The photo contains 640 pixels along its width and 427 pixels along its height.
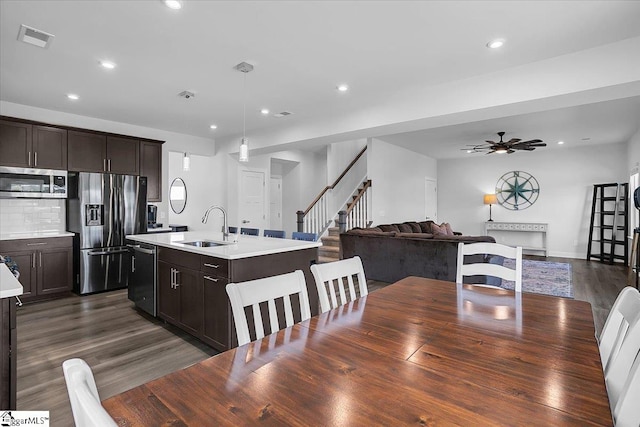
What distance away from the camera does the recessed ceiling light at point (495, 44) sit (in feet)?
9.14

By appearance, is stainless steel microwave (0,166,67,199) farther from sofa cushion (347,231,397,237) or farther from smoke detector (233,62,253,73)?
sofa cushion (347,231,397,237)

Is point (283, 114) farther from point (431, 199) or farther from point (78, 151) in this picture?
point (431, 199)

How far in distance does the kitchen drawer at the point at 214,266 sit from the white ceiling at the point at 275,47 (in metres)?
1.82

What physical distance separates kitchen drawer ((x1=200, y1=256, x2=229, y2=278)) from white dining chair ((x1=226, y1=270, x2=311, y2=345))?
124cm

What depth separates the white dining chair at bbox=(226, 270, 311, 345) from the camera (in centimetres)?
131

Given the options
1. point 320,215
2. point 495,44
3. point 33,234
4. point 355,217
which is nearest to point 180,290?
point 33,234

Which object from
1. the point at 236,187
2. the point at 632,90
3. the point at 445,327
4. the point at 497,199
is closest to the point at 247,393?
the point at 445,327

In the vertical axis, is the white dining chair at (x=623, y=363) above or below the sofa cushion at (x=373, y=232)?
below

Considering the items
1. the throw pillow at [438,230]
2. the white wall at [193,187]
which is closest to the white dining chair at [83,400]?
the throw pillow at [438,230]

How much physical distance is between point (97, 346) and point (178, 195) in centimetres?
536

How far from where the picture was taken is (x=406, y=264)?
5.07m

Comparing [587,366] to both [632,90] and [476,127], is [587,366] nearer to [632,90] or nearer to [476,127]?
[632,90]

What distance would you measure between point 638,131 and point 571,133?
3.27 feet

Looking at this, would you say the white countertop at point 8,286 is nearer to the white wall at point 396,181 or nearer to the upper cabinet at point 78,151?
the upper cabinet at point 78,151
